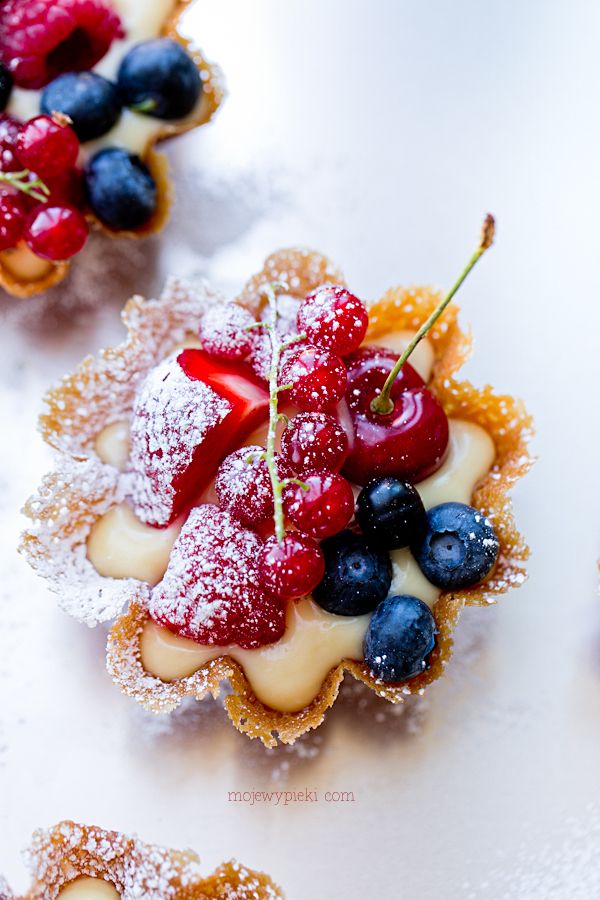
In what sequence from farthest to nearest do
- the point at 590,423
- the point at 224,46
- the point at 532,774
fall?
the point at 224,46, the point at 590,423, the point at 532,774

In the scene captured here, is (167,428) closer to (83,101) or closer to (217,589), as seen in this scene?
(217,589)

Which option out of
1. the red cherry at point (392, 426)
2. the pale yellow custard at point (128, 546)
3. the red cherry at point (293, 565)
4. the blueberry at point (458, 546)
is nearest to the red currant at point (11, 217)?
the pale yellow custard at point (128, 546)

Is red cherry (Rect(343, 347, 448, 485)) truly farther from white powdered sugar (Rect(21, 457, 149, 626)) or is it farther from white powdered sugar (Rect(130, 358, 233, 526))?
white powdered sugar (Rect(21, 457, 149, 626))

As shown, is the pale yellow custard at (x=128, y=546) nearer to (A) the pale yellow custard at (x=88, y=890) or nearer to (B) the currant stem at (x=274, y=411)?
(B) the currant stem at (x=274, y=411)

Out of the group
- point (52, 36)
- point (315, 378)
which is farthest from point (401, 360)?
point (52, 36)

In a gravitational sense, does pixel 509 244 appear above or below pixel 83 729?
above

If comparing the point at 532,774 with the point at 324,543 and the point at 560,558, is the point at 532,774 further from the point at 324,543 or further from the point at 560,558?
the point at 324,543

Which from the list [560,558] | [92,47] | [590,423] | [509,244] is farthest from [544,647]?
[92,47]

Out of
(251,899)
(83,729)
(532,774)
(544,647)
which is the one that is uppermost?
(544,647)
